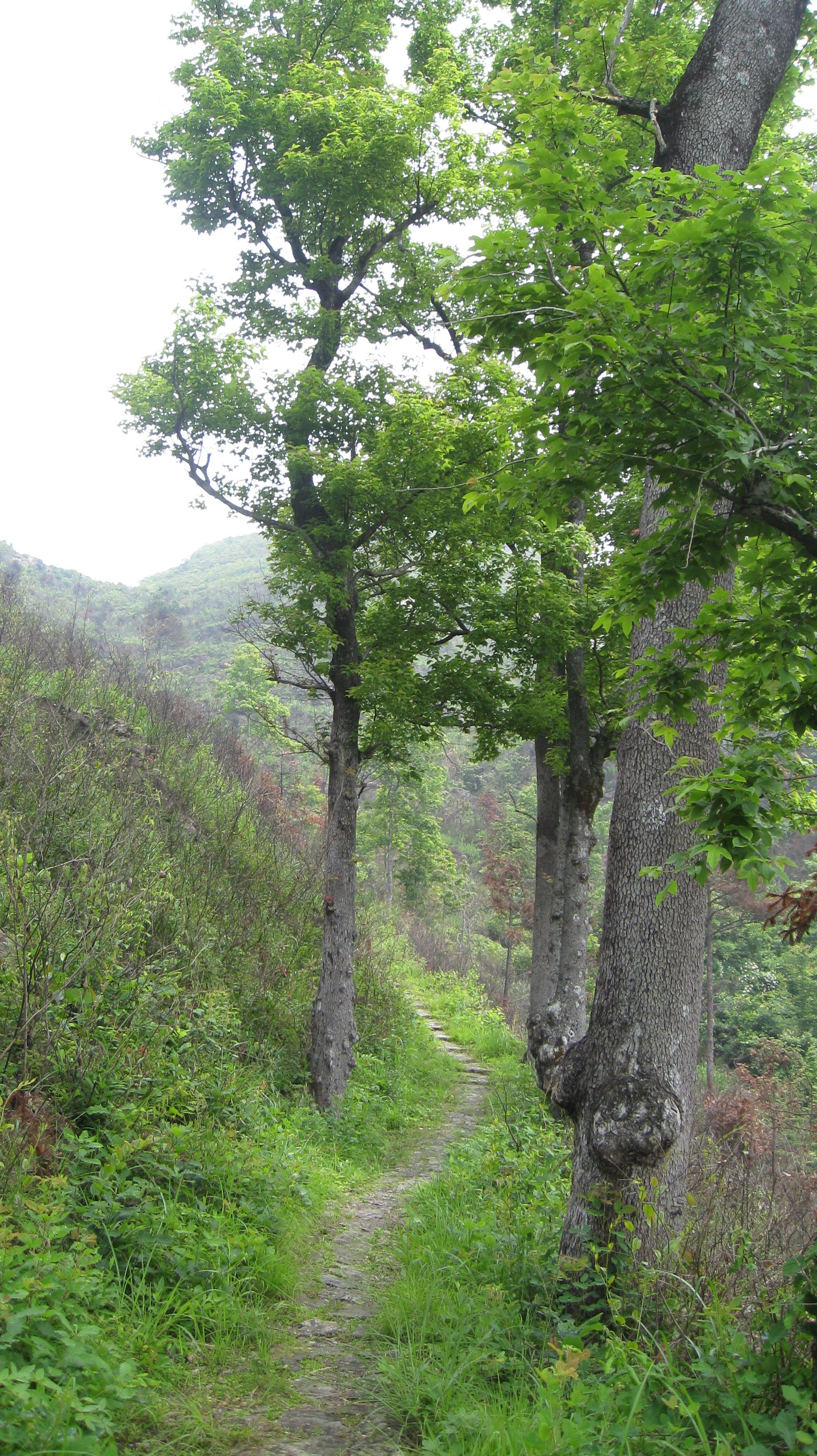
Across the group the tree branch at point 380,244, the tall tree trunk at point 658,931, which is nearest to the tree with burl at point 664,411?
the tall tree trunk at point 658,931

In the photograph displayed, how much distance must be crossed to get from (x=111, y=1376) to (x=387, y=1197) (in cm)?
434

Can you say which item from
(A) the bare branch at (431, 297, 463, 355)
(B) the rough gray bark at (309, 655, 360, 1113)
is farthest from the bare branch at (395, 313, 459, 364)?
(B) the rough gray bark at (309, 655, 360, 1113)

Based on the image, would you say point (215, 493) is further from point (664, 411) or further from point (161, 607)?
point (161, 607)

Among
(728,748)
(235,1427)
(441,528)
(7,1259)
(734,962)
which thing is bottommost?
(734,962)

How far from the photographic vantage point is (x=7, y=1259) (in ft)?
9.88

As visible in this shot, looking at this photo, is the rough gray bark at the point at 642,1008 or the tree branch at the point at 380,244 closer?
the rough gray bark at the point at 642,1008

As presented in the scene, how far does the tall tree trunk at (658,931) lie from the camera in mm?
4070

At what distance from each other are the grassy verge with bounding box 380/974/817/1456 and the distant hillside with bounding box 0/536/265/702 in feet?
89.3

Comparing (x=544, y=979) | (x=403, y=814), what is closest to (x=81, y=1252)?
(x=544, y=979)

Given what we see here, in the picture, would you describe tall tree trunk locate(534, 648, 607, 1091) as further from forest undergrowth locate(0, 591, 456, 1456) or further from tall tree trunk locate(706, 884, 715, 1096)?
tall tree trunk locate(706, 884, 715, 1096)

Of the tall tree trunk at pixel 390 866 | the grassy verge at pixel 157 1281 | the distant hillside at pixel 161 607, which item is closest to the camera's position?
the grassy verge at pixel 157 1281

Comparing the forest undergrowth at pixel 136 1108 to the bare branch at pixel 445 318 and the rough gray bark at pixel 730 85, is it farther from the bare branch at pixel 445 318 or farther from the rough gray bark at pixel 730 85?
the bare branch at pixel 445 318

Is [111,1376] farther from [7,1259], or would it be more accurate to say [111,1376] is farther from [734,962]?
[734,962]

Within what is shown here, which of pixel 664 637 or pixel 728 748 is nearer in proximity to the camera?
pixel 664 637
